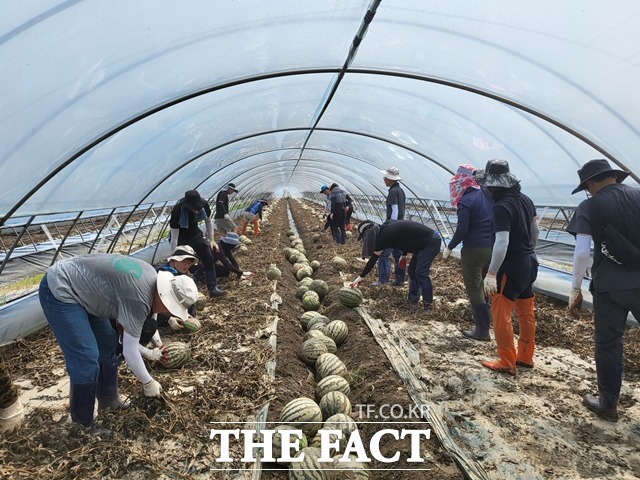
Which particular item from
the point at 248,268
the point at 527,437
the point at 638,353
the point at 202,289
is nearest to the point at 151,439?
the point at 527,437

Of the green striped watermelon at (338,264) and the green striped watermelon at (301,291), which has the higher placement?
the green striped watermelon at (338,264)

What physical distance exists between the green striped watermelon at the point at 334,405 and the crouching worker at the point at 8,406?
9.13 ft

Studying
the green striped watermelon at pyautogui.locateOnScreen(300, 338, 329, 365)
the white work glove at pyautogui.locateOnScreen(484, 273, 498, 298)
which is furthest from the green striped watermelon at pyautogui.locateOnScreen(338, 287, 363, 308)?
the white work glove at pyautogui.locateOnScreen(484, 273, 498, 298)

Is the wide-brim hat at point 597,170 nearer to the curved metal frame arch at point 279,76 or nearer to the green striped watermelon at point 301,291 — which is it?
the curved metal frame arch at point 279,76

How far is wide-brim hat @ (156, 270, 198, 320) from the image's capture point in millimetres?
3102

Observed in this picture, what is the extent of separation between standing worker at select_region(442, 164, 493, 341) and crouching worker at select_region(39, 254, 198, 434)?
13.1ft

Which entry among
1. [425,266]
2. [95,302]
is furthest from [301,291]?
[95,302]

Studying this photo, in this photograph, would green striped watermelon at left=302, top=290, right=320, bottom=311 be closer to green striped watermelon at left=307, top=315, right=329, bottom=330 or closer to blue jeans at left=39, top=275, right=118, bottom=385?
green striped watermelon at left=307, top=315, right=329, bottom=330

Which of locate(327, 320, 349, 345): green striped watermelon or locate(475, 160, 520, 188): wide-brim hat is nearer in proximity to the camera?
locate(475, 160, 520, 188): wide-brim hat

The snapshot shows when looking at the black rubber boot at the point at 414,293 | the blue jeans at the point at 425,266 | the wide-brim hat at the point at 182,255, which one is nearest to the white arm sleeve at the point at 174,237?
the wide-brim hat at the point at 182,255

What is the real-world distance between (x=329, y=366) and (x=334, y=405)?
92 centimetres

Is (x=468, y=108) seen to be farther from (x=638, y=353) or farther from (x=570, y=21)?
(x=638, y=353)

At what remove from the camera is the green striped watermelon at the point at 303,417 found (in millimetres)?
3646

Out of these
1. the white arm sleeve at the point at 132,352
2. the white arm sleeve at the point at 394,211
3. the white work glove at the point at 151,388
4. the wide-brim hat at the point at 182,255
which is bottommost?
the white work glove at the point at 151,388
